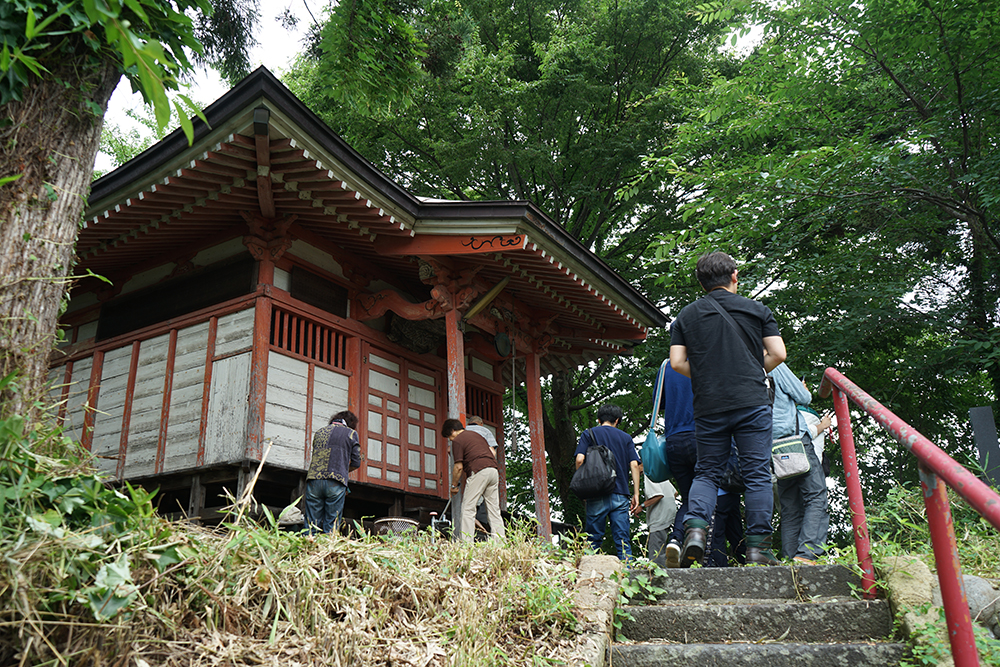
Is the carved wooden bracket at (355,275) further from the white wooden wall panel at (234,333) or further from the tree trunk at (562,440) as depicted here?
the tree trunk at (562,440)

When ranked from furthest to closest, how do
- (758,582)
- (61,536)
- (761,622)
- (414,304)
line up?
(414,304), (758,582), (761,622), (61,536)

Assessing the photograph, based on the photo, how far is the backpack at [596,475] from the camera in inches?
232

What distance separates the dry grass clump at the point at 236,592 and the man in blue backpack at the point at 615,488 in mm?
2013

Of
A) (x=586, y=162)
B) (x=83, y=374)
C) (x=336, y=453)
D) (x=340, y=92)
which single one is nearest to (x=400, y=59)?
(x=340, y=92)

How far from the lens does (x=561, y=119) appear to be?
14.0m

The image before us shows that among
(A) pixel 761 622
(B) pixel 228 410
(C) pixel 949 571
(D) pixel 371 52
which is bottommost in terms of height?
(A) pixel 761 622

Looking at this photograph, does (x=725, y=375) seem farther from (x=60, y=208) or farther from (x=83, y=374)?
(x=83, y=374)

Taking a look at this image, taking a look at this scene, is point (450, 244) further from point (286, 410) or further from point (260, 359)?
point (286, 410)

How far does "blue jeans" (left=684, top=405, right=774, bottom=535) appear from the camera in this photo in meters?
4.09

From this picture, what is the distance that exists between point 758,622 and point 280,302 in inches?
245

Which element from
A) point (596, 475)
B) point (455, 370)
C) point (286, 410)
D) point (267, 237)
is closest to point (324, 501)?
point (286, 410)

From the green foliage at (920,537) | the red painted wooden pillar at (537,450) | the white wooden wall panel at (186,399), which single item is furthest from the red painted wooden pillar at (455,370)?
the green foliage at (920,537)

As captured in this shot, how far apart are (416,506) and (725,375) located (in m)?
6.11

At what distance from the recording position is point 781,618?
11.4 feet
